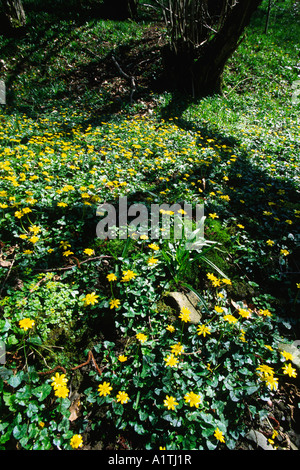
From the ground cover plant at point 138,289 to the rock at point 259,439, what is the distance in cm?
6

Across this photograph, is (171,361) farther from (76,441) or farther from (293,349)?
(293,349)

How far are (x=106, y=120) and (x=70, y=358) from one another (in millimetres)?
5057

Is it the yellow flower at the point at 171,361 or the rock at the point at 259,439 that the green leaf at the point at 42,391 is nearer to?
the yellow flower at the point at 171,361

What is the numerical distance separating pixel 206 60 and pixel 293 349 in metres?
7.38

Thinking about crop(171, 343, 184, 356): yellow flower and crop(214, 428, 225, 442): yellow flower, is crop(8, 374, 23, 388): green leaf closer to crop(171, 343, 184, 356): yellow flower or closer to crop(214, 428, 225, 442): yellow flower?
crop(171, 343, 184, 356): yellow flower

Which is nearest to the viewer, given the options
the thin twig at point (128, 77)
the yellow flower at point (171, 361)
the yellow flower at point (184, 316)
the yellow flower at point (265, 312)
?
the yellow flower at point (171, 361)

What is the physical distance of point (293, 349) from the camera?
1872 millimetres

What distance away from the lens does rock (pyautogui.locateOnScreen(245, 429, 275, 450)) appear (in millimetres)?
1448

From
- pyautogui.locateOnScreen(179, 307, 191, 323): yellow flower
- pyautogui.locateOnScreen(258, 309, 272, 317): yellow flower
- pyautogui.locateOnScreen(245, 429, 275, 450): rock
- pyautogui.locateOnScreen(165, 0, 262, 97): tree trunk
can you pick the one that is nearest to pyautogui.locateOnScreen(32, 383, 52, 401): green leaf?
pyautogui.locateOnScreen(179, 307, 191, 323): yellow flower

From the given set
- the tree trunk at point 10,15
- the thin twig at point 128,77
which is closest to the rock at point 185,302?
the thin twig at point 128,77

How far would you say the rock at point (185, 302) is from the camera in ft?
6.37

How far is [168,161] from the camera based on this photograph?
3801 mm

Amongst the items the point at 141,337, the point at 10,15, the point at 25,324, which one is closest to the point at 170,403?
the point at 141,337

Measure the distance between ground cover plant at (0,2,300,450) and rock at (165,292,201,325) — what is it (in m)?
0.04
